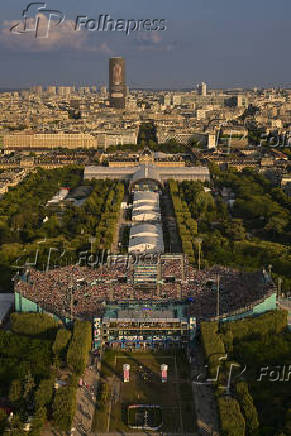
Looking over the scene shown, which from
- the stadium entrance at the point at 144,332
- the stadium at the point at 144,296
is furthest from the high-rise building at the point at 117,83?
the stadium entrance at the point at 144,332

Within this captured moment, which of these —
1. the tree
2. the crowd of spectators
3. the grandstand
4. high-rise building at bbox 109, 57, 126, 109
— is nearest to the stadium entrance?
the grandstand

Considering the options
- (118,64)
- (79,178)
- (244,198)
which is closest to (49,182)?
(79,178)

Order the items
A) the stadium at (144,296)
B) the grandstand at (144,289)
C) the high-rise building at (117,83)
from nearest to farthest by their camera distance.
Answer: the stadium at (144,296) < the grandstand at (144,289) < the high-rise building at (117,83)

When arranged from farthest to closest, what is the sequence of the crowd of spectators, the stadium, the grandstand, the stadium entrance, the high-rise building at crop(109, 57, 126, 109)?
the high-rise building at crop(109, 57, 126, 109)
the crowd of spectators
the grandstand
the stadium
the stadium entrance

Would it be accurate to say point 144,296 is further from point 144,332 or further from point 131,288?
point 144,332

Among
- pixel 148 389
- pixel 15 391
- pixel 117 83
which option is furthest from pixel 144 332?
pixel 117 83

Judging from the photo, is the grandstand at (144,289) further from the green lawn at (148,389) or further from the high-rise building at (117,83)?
the high-rise building at (117,83)

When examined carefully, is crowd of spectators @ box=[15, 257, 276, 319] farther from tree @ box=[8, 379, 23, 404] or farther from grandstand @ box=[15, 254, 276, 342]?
tree @ box=[8, 379, 23, 404]
